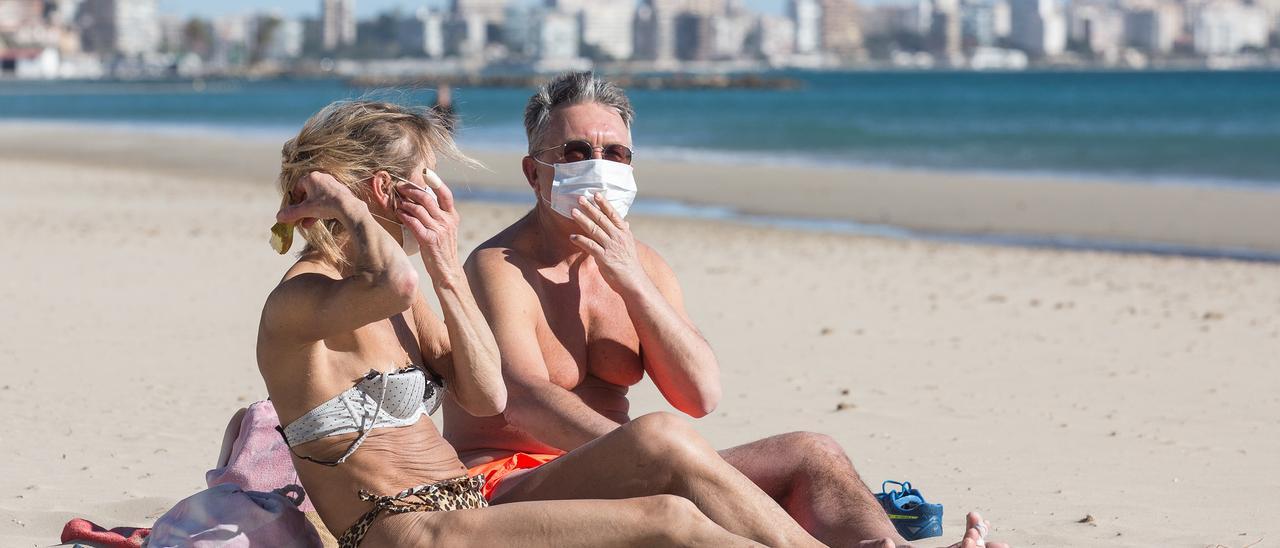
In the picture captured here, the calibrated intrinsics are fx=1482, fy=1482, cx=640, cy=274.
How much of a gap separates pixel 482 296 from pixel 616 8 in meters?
195

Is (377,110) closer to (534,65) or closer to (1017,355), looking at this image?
(1017,355)

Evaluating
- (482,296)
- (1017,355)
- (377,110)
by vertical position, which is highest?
(377,110)

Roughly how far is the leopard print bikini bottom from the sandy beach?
5.04 feet

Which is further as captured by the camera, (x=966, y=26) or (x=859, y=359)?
(x=966, y=26)

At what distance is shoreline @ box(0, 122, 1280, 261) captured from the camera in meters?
14.3

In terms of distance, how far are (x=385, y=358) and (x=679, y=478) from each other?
665 mm

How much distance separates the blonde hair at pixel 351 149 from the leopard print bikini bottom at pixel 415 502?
1.64 ft

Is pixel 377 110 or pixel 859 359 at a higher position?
pixel 377 110

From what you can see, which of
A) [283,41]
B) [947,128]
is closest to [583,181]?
[947,128]

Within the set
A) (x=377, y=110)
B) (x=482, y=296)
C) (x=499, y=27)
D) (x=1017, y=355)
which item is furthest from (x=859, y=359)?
(x=499, y=27)

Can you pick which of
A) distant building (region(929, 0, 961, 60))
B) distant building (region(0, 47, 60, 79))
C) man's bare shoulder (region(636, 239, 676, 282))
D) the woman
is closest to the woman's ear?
the woman

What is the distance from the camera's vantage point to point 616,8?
7682 inches

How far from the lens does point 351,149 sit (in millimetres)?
3102

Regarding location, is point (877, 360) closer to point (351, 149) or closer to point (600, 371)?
point (600, 371)
